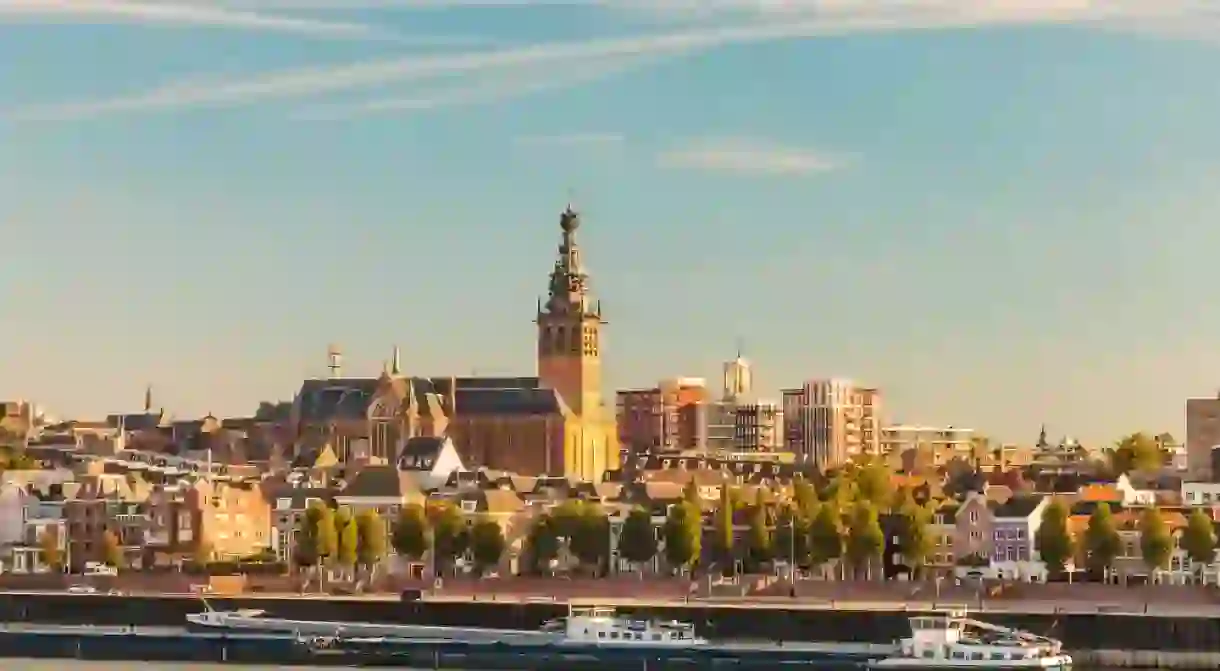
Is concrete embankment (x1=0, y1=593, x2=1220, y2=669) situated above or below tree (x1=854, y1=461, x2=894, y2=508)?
below

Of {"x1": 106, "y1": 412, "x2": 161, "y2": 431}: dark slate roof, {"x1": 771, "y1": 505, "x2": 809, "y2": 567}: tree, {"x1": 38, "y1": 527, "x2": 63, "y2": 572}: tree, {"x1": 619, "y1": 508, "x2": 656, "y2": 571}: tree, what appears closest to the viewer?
{"x1": 771, "y1": 505, "x2": 809, "y2": 567}: tree

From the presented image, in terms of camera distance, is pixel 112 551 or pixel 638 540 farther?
pixel 112 551

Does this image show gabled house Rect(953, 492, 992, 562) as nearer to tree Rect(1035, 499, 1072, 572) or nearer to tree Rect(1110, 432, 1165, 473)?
tree Rect(1035, 499, 1072, 572)

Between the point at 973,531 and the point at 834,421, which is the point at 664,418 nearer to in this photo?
the point at 834,421

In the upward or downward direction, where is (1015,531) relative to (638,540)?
upward

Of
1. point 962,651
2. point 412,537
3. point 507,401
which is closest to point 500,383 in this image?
point 507,401

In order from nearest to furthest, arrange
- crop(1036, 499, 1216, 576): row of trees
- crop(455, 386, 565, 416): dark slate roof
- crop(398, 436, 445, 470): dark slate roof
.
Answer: crop(1036, 499, 1216, 576): row of trees → crop(398, 436, 445, 470): dark slate roof → crop(455, 386, 565, 416): dark slate roof

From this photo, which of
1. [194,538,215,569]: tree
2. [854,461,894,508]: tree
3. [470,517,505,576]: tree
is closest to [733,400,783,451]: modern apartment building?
[854,461,894,508]: tree
